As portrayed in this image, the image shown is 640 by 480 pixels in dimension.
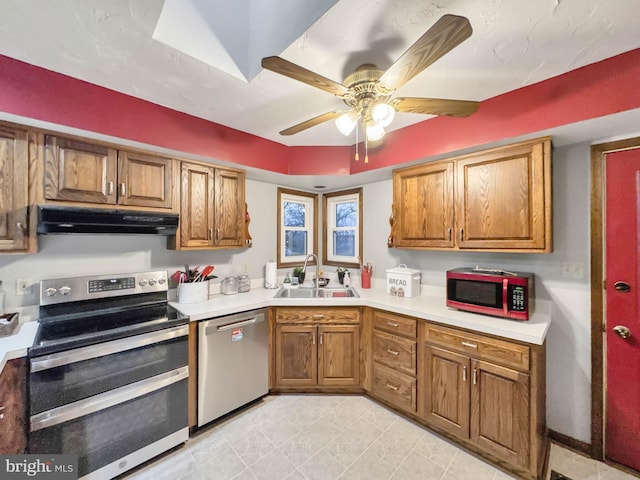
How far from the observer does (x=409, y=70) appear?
1.17 meters

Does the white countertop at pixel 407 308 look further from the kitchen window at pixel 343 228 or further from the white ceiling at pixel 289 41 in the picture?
the white ceiling at pixel 289 41

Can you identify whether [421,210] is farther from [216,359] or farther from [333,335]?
[216,359]

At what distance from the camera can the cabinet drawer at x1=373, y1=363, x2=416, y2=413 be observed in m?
2.13

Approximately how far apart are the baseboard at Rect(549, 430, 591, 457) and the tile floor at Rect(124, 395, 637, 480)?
2.2 inches

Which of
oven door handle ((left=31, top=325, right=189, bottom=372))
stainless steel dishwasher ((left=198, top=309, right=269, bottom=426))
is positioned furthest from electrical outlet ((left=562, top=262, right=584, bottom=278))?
oven door handle ((left=31, top=325, right=189, bottom=372))

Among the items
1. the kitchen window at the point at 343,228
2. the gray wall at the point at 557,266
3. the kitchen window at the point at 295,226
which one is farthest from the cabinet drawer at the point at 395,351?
the kitchen window at the point at 295,226

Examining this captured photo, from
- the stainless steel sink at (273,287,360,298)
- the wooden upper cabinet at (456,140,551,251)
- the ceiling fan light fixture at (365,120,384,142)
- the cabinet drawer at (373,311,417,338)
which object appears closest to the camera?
the ceiling fan light fixture at (365,120,384,142)

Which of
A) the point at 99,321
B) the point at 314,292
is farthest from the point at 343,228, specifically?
the point at 99,321

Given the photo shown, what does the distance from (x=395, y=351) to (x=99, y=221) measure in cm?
236

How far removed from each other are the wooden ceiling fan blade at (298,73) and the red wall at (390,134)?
114 centimetres

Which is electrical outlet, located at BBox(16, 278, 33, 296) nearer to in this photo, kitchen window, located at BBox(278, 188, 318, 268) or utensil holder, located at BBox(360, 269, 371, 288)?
kitchen window, located at BBox(278, 188, 318, 268)

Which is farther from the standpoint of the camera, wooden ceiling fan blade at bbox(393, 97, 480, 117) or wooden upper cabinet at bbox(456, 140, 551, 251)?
wooden upper cabinet at bbox(456, 140, 551, 251)

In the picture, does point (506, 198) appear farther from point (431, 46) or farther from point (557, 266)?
point (431, 46)

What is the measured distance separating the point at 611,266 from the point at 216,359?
2.86 metres
